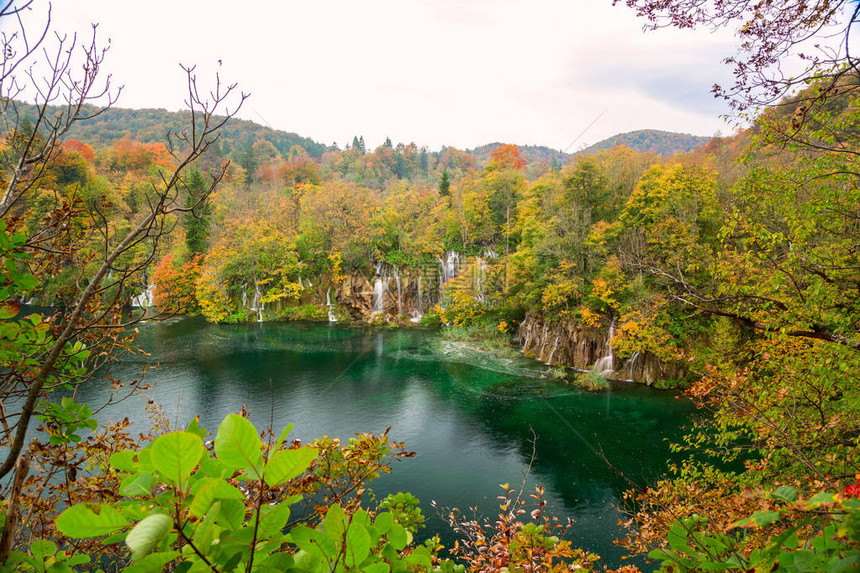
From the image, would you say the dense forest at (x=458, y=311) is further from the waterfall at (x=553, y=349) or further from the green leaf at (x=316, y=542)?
the waterfall at (x=553, y=349)

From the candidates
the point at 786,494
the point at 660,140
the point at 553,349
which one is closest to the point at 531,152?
the point at 660,140

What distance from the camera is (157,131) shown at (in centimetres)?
7438

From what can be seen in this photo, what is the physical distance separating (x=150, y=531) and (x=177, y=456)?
11cm

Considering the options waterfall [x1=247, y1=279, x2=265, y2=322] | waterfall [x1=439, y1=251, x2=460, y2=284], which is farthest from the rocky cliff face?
waterfall [x1=247, y1=279, x2=265, y2=322]

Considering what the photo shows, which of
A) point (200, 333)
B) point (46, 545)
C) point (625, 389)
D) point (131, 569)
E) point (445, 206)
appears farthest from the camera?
point (445, 206)

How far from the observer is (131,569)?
27.2 inches

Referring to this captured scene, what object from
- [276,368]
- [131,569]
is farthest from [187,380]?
[131,569]

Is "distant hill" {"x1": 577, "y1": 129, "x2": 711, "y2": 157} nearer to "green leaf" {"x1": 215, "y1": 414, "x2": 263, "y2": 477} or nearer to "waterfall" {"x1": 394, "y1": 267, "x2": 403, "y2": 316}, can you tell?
"waterfall" {"x1": 394, "y1": 267, "x2": 403, "y2": 316}

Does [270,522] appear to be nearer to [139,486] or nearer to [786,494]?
[139,486]

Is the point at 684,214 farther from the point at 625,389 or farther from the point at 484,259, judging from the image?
the point at 484,259

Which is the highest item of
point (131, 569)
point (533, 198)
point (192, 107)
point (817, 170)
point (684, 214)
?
point (533, 198)

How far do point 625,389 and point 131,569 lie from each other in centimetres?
1801

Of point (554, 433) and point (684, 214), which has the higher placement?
point (684, 214)

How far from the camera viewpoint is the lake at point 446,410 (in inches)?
396
